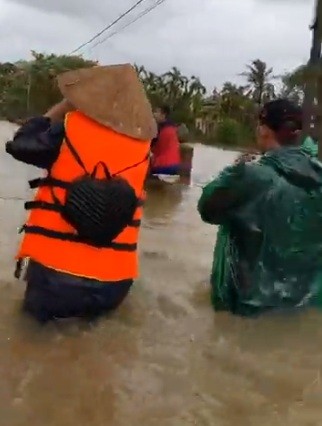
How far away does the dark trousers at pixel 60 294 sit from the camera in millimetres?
3883

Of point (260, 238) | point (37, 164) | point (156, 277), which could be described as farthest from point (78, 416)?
point (156, 277)

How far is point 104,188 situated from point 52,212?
287 millimetres

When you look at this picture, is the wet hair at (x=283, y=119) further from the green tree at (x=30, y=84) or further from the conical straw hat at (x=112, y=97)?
the green tree at (x=30, y=84)

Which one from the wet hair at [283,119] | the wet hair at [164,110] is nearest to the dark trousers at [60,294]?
the wet hair at [283,119]

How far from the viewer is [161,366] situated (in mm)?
3717

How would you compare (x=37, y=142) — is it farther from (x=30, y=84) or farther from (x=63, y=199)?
(x=30, y=84)

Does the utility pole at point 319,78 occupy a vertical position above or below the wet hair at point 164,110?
above

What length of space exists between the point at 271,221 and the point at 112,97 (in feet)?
3.48

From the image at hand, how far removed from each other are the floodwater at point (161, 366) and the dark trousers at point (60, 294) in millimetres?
84

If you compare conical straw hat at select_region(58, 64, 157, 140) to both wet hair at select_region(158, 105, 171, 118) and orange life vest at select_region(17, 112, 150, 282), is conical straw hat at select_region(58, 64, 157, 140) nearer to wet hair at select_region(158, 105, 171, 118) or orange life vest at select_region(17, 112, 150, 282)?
orange life vest at select_region(17, 112, 150, 282)

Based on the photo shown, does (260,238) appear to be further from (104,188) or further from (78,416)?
(78,416)

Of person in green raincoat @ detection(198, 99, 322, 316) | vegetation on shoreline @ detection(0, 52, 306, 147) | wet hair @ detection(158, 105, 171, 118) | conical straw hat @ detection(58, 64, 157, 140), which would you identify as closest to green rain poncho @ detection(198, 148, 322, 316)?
person in green raincoat @ detection(198, 99, 322, 316)

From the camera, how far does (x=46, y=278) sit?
12.7 ft

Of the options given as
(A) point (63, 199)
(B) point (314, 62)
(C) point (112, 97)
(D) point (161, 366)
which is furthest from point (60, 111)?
(B) point (314, 62)
